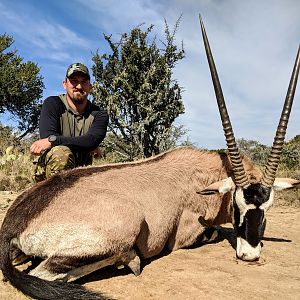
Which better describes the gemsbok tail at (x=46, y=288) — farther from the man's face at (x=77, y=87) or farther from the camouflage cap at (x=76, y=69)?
the camouflage cap at (x=76, y=69)

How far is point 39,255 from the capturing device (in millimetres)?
3439

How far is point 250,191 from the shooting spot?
429 centimetres

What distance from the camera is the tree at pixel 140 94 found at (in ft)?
39.2

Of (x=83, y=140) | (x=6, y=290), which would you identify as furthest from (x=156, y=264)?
(x=83, y=140)

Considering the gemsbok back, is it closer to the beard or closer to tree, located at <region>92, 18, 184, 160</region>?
the beard

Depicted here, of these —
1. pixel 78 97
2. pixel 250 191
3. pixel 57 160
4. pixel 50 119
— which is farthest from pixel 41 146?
pixel 250 191

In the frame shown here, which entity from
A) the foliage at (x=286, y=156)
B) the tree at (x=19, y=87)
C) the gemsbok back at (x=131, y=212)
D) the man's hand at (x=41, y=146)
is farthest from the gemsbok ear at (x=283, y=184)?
the tree at (x=19, y=87)

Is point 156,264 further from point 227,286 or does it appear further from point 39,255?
point 39,255

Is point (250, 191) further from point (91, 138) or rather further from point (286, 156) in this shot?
point (286, 156)

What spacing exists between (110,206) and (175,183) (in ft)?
3.80

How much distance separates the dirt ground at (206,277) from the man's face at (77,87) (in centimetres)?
281

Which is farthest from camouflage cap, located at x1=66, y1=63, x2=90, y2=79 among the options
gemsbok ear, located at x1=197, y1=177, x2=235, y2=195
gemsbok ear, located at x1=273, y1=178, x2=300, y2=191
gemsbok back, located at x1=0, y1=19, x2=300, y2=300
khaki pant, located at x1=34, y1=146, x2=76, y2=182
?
gemsbok ear, located at x1=273, y1=178, x2=300, y2=191

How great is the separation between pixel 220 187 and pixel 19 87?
19.2 meters

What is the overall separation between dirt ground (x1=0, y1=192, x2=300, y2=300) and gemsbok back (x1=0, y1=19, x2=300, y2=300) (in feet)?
0.50
